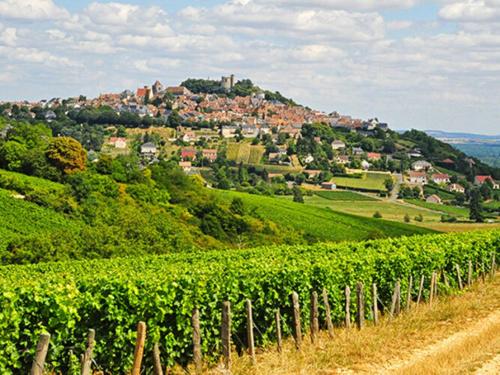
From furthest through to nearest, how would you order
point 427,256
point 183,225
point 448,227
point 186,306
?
point 448,227 → point 183,225 → point 427,256 → point 186,306

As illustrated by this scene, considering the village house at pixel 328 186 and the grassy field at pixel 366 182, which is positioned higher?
the grassy field at pixel 366 182

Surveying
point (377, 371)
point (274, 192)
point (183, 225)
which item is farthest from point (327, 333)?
point (274, 192)

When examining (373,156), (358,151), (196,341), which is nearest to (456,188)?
(373,156)

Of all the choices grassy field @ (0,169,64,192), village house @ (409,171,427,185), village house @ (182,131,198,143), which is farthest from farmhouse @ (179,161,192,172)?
grassy field @ (0,169,64,192)

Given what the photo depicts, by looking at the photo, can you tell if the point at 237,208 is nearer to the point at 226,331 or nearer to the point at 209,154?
the point at 226,331

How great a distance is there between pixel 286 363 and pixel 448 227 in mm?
78781

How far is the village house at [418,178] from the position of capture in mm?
146825

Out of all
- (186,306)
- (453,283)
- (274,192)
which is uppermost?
(186,306)

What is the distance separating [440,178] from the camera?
15375 cm

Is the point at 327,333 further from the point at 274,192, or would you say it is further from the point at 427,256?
the point at 274,192

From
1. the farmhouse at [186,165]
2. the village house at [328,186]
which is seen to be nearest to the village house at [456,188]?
the village house at [328,186]

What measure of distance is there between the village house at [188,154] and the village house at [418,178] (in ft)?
159

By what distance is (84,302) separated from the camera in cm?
1206

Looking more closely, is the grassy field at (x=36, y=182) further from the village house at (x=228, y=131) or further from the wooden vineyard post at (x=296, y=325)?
the village house at (x=228, y=131)
